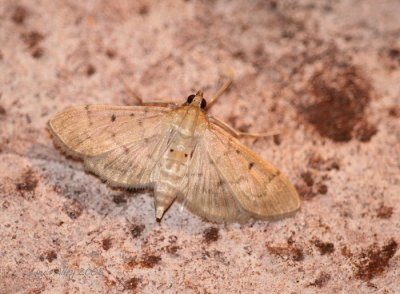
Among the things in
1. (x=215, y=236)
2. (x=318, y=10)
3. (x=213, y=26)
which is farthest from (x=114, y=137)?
(x=318, y=10)

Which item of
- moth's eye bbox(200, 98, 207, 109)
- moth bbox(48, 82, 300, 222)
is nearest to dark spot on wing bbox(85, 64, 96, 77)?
moth bbox(48, 82, 300, 222)

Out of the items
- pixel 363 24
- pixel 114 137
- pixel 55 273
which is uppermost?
pixel 363 24

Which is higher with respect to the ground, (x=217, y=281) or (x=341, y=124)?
(x=341, y=124)

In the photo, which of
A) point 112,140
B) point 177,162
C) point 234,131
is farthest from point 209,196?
point 112,140

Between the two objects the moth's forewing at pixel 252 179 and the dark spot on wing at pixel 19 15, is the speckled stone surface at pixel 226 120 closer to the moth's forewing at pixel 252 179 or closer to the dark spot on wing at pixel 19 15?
the dark spot on wing at pixel 19 15

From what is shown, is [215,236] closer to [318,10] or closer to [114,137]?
[114,137]

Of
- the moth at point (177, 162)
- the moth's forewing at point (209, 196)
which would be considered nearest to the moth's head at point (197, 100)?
the moth at point (177, 162)

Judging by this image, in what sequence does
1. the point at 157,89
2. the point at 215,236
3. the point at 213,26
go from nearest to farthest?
the point at 215,236, the point at 157,89, the point at 213,26
